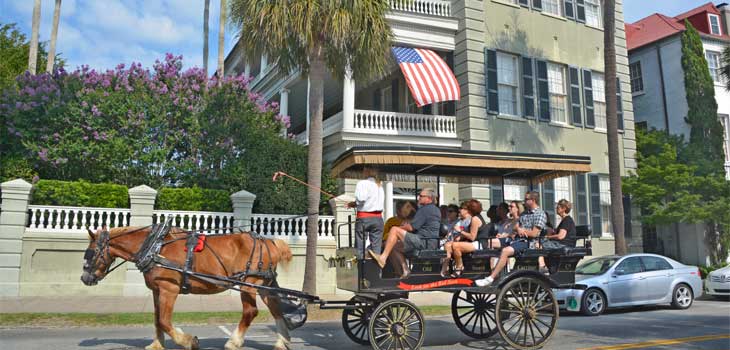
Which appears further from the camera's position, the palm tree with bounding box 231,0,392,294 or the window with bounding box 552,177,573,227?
the window with bounding box 552,177,573,227

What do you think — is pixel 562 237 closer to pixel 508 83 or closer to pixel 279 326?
pixel 279 326

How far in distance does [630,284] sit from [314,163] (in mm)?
7610

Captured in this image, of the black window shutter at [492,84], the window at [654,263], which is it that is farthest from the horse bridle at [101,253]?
the black window shutter at [492,84]

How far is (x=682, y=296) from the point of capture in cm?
1305

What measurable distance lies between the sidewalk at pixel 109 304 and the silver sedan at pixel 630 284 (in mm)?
3548

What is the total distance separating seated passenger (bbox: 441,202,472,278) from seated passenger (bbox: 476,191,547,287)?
1.64 feet

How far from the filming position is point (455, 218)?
9.75 metres

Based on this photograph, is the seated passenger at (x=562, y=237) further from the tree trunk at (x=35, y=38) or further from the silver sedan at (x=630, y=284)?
the tree trunk at (x=35, y=38)

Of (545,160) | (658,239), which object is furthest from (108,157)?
(658,239)

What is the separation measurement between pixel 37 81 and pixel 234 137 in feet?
19.6

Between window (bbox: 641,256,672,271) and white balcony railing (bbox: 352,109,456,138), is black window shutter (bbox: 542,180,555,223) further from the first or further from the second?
window (bbox: 641,256,672,271)

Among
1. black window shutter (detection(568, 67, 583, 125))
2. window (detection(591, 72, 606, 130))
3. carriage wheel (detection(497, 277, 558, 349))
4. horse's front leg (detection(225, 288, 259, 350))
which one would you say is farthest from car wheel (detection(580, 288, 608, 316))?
window (detection(591, 72, 606, 130))

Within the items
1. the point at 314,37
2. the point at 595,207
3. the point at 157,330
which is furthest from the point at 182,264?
the point at 595,207

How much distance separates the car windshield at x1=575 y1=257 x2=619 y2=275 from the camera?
12.7m
